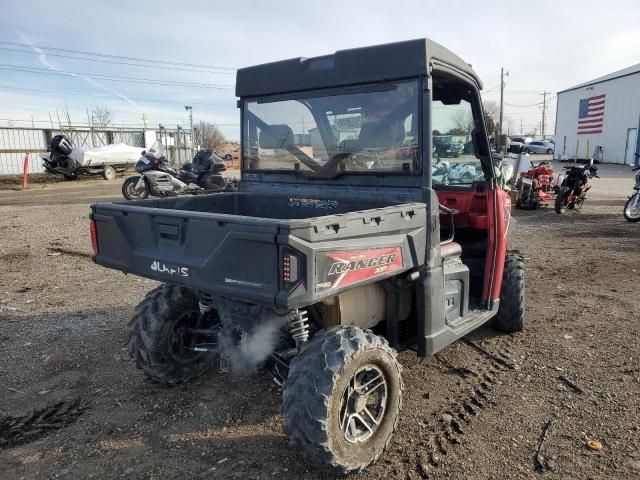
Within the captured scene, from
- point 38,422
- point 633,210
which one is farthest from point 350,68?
point 633,210

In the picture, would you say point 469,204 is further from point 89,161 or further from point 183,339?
point 89,161

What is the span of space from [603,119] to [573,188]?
25.2m

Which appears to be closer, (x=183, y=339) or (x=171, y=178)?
(x=183, y=339)

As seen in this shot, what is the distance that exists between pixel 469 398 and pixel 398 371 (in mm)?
909

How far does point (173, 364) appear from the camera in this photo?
3.67 meters

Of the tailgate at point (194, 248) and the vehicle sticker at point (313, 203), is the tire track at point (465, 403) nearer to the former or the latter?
the tailgate at point (194, 248)

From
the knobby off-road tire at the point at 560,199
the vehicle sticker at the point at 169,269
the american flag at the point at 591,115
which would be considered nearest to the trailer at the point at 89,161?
the knobby off-road tire at the point at 560,199

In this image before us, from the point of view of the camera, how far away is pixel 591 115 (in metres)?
34.7

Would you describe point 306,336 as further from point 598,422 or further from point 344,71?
point 598,422

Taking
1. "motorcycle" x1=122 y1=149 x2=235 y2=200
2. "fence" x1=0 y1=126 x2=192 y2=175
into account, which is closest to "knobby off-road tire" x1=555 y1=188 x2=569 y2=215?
"motorcycle" x1=122 y1=149 x2=235 y2=200

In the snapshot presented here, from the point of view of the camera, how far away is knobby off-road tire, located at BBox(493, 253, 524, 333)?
4.50m

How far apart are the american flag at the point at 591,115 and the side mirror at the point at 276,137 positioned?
35489mm

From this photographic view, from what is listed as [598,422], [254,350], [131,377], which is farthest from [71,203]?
[598,422]

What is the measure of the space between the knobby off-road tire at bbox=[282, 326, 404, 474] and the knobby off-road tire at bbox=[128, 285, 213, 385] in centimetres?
131
